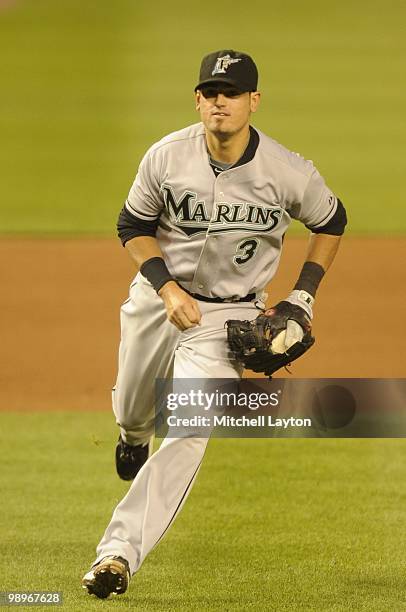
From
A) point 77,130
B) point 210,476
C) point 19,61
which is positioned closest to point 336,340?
point 210,476

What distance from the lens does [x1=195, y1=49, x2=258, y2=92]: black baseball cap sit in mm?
4016

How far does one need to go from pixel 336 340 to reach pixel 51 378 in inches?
84.1

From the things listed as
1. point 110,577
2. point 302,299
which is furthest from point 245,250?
point 110,577

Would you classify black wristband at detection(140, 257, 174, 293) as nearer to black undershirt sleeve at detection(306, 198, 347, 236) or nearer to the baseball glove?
the baseball glove

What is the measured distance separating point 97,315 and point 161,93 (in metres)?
11.1


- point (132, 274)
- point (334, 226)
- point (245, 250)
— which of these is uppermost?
point (334, 226)

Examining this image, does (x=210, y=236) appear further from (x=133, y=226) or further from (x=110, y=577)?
(x=110, y=577)

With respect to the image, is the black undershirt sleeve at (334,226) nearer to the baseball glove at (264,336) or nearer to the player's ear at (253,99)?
the baseball glove at (264,336)

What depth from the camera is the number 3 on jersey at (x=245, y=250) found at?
4.25 m

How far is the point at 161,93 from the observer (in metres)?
19.5

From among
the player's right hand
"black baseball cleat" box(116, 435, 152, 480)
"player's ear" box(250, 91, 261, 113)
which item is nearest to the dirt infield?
"black baseball cleat" box(116, 435, 152, 480)

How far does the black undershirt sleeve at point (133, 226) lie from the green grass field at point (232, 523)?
120 cm

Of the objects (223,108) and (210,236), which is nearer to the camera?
(223,108)

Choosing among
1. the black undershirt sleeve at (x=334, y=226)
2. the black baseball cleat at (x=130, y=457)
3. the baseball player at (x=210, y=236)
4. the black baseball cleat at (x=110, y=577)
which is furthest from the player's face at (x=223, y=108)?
the black baseball cleat at (x=130, y=457)
